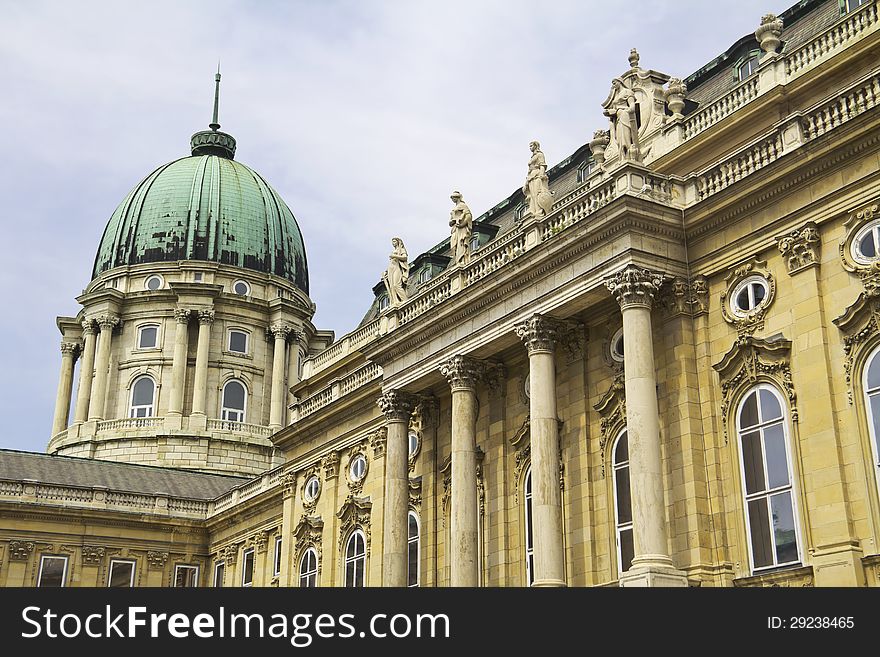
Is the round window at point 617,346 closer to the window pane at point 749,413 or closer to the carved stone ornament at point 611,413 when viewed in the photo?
the carved stone ornament at point 611,413

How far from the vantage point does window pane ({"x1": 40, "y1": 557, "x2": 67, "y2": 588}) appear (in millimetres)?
58812

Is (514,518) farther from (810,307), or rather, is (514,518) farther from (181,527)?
(181,527)

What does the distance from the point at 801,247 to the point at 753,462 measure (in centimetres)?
519

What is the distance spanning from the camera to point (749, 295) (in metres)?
28.5

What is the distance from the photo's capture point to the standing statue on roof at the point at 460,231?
37.3 metres

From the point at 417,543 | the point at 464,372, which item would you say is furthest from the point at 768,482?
the point at 417,543

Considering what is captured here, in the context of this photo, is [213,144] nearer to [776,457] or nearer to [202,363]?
[202,363]

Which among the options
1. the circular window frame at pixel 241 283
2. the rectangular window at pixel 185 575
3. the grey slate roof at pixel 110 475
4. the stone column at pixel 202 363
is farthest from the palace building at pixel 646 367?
the circular window frame at pixel 241 283

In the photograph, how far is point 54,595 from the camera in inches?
728

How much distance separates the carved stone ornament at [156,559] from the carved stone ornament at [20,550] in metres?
6.18

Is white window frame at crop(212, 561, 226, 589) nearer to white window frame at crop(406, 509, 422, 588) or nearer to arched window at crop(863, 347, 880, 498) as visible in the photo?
white window frame at crop(406, 509, 422, 588)

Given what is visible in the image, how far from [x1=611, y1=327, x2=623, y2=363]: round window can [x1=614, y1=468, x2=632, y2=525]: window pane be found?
3.07 meters

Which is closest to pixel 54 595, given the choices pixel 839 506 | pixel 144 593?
pixel 144 593

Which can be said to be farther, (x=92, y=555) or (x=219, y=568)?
(x=219, y=568)
